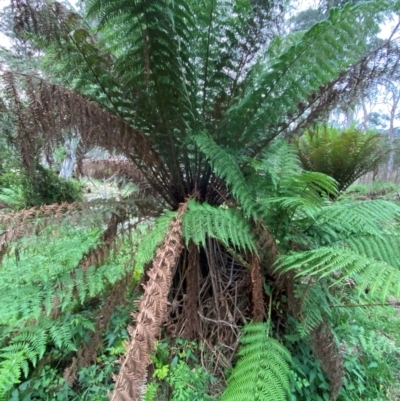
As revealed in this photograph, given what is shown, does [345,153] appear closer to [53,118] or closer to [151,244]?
[151,244]

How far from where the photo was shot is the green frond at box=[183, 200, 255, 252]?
0.94 metres

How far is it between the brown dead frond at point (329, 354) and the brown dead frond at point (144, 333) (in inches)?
27.4

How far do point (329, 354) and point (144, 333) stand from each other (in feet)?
2.87

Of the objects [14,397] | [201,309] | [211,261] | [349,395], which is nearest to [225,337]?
[201,309]

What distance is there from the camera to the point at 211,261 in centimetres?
131

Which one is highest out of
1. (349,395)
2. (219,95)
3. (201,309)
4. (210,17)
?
(210,17)

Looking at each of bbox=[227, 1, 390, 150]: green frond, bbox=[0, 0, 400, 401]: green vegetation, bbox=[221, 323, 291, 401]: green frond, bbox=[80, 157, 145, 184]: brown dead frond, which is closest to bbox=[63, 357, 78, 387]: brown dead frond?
bbox=[0, 0, 400, 401]: green vegetation

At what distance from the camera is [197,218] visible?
984mm

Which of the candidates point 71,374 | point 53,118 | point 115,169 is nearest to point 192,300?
point 71,374

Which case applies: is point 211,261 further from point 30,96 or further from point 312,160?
point 312,160

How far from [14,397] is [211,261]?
90 centimetres

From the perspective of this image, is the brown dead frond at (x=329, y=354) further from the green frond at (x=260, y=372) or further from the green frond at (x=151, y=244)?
the green frond at (x=151, y=244)

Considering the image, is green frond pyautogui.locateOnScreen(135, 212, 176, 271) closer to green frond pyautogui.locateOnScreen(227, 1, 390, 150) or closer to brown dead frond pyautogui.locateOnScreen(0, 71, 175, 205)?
brown dead frond pyautogui.locateOnScreen(0, 71, 175, 205)

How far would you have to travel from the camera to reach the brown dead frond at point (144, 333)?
1.50 feet
